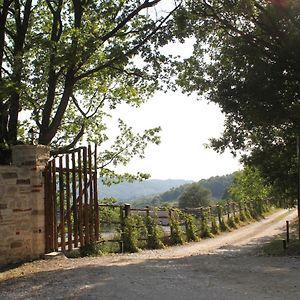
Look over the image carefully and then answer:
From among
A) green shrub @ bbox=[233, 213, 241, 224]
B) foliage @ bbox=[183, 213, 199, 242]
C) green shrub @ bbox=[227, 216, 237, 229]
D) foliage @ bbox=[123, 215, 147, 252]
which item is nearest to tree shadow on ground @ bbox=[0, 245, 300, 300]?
foliage @ bbox=[123, 215, 147, 252]

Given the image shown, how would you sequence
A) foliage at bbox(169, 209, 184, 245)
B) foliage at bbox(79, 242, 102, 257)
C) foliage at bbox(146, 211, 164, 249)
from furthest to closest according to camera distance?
foliage at bbox(169, 209, 184, 245)
foliage at bbox(146, 211, 164, 249)
foliage at bbox(79, 242, 102, 257)

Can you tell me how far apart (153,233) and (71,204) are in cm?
649

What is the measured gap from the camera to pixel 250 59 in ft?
44.6

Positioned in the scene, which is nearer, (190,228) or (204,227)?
(190,228)

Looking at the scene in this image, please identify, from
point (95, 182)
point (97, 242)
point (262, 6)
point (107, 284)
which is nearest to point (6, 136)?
point (95, 182)

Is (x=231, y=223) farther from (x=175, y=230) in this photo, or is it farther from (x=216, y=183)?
(x=216, y=183)

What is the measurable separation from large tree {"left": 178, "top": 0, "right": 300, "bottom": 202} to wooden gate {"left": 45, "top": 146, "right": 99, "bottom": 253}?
4.52 meters

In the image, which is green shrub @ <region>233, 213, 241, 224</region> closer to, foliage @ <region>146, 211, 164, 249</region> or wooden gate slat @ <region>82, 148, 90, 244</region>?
foliage @ <region>146, 211, 164, 249</region>

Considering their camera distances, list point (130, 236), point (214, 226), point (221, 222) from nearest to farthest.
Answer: point (130, 236), point (214, 226), point (221, 222)

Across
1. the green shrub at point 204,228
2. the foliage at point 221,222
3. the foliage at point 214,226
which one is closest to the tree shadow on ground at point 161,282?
the green shrub at point 204,228

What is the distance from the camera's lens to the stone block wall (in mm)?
10977

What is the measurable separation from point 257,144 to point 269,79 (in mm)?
6868

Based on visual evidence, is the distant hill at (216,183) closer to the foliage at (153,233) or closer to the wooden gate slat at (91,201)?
the foliage at (153,233)

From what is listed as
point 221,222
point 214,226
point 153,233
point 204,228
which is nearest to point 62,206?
point 153,233
